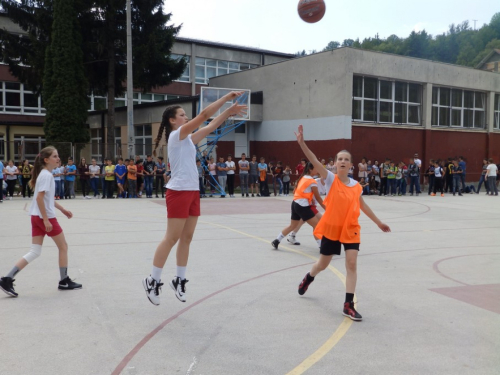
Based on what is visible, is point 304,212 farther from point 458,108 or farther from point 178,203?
point 458,108

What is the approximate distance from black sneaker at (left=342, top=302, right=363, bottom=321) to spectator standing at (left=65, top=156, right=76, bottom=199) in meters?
18.0

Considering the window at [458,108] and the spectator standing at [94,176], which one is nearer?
the spectator standing at [94,176]

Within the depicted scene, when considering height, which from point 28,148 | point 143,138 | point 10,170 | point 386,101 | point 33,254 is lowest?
point 33,254

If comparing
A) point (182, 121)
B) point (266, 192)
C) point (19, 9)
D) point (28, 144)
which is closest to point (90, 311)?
point (182, 121)

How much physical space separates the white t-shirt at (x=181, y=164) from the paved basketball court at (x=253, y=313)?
4.56ft

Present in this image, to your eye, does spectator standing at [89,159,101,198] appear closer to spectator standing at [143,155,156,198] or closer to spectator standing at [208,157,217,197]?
spectator standing at [143,155,156,198]

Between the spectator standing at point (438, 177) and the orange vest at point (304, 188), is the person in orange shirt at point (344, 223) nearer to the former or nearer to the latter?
the orange vest at point (304, 188)

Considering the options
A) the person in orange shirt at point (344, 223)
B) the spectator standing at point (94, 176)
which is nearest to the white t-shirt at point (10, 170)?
the spectator standing at point (94, 176)

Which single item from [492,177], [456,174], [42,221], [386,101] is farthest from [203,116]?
[386,101]

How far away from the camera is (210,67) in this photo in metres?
45.2

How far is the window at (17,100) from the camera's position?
38.0 m

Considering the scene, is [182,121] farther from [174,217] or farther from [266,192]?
[266,192]

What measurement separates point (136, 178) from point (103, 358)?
18.5m

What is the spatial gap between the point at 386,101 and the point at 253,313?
25943 millimetres
